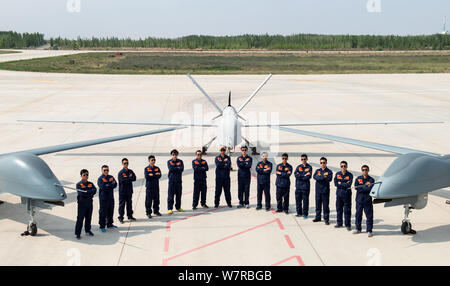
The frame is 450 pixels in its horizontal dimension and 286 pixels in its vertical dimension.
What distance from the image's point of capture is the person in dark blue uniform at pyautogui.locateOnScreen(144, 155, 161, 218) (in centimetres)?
1273

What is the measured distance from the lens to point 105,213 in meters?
11.8

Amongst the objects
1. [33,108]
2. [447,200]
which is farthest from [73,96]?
[447,200]

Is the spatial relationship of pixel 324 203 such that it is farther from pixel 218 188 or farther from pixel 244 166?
pixel 218 188

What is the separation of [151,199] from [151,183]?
49cm

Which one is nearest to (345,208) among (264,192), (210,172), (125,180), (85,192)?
(264,192)

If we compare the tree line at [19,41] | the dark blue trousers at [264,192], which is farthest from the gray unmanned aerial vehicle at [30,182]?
the tree line at [19,41]

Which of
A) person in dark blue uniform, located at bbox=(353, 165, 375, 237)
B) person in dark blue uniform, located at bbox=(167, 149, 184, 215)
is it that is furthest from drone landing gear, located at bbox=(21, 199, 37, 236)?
person in dark blue uniform, located at bbox=(353, 165, 375, 237)

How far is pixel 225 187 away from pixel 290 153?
8359 millimetres

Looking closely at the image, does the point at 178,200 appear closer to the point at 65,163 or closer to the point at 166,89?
the point at 65,163

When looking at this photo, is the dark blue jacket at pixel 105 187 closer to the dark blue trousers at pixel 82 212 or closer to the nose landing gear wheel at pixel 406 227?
the dark blue trousers at pixel 82 212

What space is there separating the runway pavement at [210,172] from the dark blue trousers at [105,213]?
33cm

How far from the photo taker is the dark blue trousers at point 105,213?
38.4 feet

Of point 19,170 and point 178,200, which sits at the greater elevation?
point 19,170

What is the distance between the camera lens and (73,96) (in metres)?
42.6
